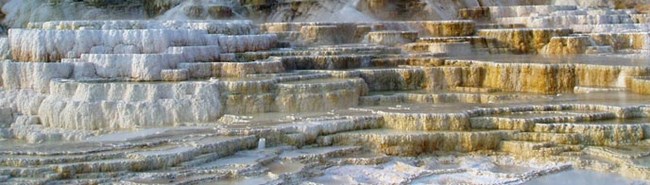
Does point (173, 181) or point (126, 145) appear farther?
point (126, 145)

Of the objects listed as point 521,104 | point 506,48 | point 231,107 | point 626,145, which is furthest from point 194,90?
point 506,48

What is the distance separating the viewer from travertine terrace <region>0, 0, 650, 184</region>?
9.91 m

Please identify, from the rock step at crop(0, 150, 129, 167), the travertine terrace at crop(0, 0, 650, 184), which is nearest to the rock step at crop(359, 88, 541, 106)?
the travertine terrace at crop(0, 0, 650, 184)

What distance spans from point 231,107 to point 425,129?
285 cm

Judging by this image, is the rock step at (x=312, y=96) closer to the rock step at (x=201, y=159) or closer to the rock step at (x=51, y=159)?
the rock step at (x=201, y=159)

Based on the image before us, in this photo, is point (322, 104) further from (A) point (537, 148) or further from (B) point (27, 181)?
(B) point (27, 181)

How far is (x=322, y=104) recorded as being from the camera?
12.7m

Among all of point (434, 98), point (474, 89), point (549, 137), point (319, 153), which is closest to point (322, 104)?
point (434, 98)

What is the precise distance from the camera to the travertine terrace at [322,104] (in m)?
9.91

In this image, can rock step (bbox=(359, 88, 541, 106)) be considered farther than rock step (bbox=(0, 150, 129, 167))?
Yes

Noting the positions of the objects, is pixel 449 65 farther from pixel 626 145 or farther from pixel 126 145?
pixel 126 145

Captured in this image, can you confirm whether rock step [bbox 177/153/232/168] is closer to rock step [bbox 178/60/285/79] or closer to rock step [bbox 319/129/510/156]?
rock step [bbox 319/129/510/156]

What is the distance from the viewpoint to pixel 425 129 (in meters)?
11.2

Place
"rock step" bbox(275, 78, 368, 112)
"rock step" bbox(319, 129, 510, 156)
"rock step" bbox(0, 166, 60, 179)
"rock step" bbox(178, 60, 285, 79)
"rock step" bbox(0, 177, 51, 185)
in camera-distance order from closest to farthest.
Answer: "rock step" bbox(0, 177, 51, 185) → "rock step" bbox(0, 166, 60, 179) → "rock step" bbox(319, 129, 510, 156) → "rock step" bbox(275, 78, 368, 112) → "rock step" bbox(178, 60, 285, 79)
